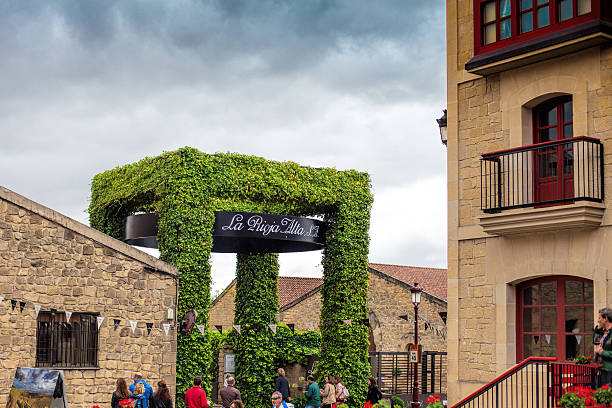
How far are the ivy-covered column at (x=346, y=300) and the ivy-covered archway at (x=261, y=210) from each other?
0.09ft

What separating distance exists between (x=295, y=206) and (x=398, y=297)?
45.1 ft

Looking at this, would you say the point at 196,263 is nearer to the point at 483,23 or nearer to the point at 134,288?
the point at 134,288

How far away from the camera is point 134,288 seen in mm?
20109

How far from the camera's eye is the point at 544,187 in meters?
14.3

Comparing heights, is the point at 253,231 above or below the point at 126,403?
above

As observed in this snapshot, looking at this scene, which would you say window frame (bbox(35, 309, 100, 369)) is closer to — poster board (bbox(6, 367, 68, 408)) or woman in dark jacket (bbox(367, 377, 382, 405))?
poster board (bbox(6, 367, 68, 408))

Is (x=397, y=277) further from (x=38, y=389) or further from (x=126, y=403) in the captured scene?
(x=38, y=389)

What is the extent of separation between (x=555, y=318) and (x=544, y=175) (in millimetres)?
2332

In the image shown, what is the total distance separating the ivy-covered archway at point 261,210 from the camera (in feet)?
72.6

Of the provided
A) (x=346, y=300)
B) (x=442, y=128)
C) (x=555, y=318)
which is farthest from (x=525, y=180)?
(x=346, y=300)

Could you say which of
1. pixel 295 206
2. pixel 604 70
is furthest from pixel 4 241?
pixel 604 70

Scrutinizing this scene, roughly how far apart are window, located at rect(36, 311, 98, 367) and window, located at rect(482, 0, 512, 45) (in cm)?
1049

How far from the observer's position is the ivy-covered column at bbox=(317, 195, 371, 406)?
80.9 feet

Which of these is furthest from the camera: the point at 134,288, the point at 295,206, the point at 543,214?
the point at 295,206
